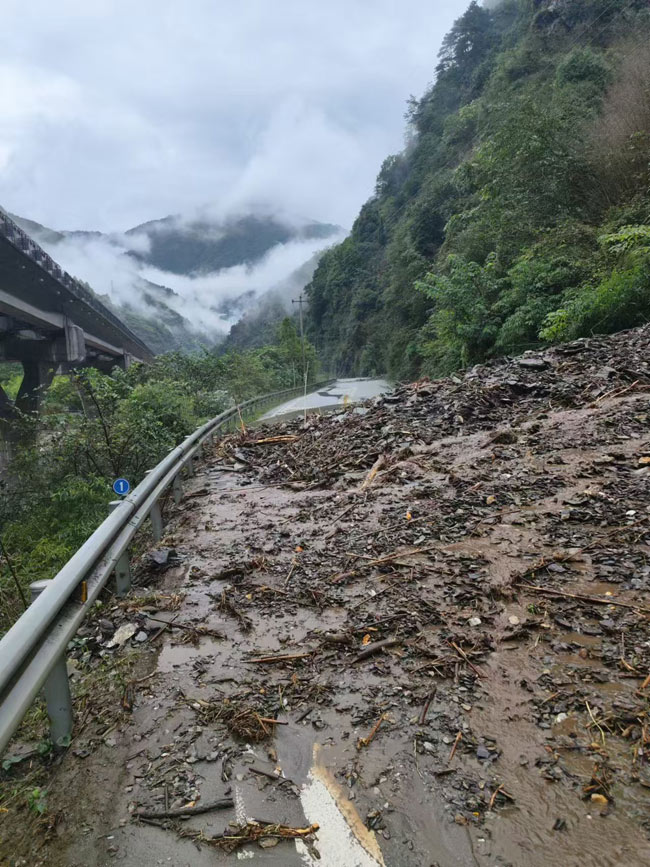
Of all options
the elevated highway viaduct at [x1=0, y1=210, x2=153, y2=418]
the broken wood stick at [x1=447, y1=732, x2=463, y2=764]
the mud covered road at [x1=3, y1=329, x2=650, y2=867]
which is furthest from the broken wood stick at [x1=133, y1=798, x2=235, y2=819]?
the elevated highway viaduct at [x1=0, y1=210, x2=153, y2=418]

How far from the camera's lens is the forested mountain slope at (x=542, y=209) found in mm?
14273

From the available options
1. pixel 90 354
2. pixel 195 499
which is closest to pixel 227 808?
pixel 195 499

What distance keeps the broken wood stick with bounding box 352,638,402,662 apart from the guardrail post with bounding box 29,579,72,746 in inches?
55.7

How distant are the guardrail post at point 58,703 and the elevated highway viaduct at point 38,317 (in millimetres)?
10546

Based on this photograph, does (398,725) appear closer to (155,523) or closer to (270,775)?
(270,775)

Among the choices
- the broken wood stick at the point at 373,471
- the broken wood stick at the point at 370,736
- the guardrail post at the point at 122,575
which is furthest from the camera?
the broken wood stick at the point at 373,471

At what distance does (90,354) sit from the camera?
2856cm

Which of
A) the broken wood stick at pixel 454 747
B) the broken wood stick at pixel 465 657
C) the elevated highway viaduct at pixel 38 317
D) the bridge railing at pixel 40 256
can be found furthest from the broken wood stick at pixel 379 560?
the bridge railing at pixel 40 256

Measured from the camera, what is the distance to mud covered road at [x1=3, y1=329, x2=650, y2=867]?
5.96ft

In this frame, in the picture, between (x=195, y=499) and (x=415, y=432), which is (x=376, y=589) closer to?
(x=195, y=499)

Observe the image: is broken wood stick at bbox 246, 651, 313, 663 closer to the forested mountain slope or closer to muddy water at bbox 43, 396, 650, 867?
muddy water at bbox 43, 396, 650, 867

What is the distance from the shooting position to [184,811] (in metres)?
1.92

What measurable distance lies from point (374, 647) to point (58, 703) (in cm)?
159

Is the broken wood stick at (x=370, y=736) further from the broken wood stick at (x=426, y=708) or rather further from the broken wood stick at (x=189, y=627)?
the broken wood stick at (x=189, y=627)
